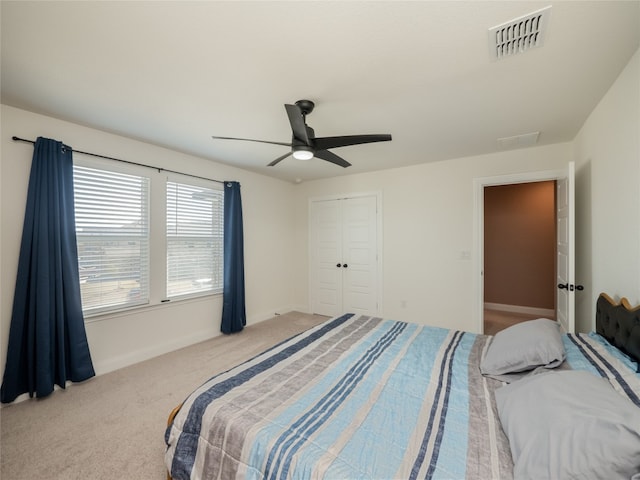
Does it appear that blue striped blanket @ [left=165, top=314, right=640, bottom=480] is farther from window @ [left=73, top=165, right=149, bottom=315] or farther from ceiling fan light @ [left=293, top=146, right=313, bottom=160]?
window @ [left=73, top=165, right=149, bottom=315]

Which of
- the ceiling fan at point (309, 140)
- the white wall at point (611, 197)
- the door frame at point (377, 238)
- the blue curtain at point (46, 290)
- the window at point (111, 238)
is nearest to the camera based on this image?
the white wall at point (611, 197)

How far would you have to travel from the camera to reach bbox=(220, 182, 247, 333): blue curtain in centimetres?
386

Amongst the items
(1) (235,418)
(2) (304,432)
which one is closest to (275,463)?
(2) (304,432)

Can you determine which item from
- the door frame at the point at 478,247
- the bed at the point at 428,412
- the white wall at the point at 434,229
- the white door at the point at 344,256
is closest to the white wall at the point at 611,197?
the bed at the point at 428,412

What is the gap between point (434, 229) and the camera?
3922mm

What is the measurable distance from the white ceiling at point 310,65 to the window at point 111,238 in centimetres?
43

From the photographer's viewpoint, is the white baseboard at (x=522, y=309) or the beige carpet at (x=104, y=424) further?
the white baseboard at (x=522, y=309)

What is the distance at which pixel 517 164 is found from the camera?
3.39 m

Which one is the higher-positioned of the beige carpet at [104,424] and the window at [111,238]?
the window at [111,238]

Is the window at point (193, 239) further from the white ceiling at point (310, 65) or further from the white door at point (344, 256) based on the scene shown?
the white door at point (344, 256)

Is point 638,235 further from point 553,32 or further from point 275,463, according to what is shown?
point 275,463

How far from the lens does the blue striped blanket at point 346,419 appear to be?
3.21 feet

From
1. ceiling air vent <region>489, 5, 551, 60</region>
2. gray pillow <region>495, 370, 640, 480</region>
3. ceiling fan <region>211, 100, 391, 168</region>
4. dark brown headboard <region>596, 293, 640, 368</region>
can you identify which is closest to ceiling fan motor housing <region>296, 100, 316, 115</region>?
ceiling fan <region>211, 100, 391, 168</region>

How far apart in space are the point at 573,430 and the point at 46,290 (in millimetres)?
3461
